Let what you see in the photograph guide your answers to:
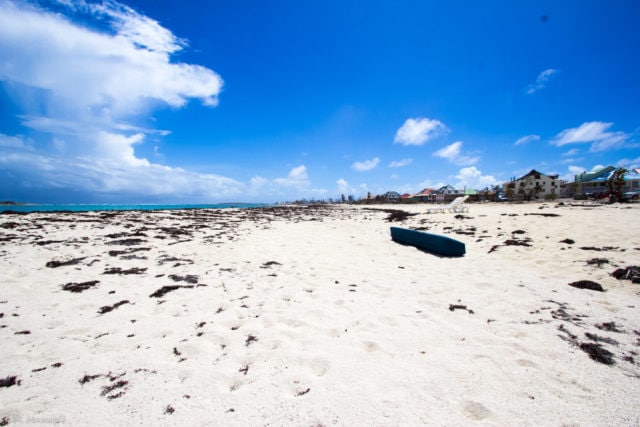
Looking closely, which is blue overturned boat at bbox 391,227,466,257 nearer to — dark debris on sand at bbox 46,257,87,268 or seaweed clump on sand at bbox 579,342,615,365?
seaweed clump on sand at bbox 579,342,615,365

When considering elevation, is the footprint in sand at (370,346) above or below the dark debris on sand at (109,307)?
below

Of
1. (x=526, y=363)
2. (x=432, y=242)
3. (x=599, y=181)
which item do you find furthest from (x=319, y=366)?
(x=599, y=181)

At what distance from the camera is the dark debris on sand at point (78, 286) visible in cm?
512

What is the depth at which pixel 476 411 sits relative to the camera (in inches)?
87.7

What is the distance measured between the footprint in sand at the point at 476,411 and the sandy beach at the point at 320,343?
0.01 meters

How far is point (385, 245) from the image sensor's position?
34.1 feet

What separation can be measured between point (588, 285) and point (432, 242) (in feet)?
12.7

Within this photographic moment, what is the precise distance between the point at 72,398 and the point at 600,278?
914cm

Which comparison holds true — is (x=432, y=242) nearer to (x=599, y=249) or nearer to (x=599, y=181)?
(x=599, y=249)

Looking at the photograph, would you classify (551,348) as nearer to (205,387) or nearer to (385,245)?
(205,387)

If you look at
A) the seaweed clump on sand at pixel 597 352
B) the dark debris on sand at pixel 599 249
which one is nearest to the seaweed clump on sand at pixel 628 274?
the dark debris on sand at pixel 599 249

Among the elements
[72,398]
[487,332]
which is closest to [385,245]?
[487,332]

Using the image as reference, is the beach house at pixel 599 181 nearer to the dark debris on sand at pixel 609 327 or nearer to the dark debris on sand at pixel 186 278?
the dark debris on sand at pixel 609 327

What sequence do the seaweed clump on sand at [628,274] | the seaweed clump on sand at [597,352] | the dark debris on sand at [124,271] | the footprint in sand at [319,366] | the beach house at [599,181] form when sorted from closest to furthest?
the footprint in sand at [319,366], the seaweed clump on sand at [597,352], the seaweed clump on sand at [628,274], the dark debris on sand at [124,271], the beach house at [599,181]
